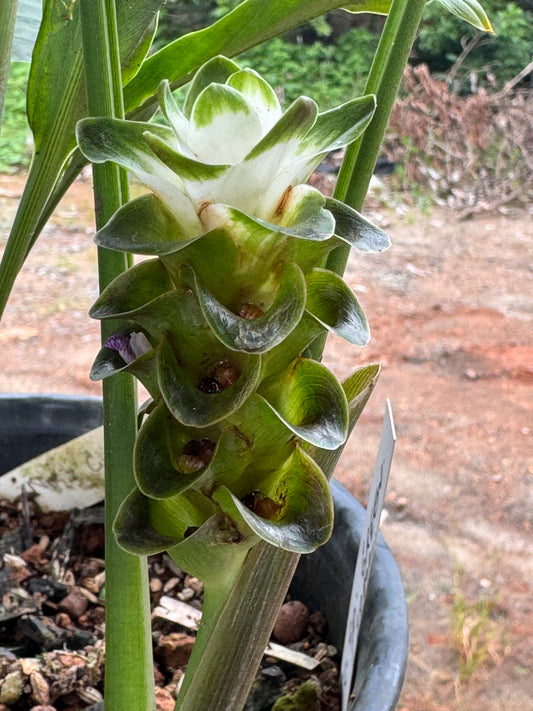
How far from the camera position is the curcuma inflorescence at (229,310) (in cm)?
22

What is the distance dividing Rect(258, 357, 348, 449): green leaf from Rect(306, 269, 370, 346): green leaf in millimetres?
16

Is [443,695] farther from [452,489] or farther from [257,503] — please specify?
[257,503]

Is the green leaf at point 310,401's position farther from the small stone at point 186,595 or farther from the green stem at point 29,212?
the small stone at point 186,595

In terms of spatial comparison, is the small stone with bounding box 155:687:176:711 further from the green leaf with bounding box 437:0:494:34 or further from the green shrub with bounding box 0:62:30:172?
the green shrub with bounding box 0:62:30:172

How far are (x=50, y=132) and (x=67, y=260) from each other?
4.14 feet

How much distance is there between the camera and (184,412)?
0.23 m

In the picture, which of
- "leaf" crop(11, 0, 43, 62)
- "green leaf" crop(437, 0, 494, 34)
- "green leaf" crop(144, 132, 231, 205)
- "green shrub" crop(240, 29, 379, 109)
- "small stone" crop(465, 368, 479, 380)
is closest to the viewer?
"green leaf" crop(144, 132, 231, 205)

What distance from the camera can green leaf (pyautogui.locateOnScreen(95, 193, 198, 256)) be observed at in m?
0.23

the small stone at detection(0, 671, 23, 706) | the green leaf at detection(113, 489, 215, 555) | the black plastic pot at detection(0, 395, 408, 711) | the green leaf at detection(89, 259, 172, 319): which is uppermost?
the green leaf at detection(89, 259, 172, 319)

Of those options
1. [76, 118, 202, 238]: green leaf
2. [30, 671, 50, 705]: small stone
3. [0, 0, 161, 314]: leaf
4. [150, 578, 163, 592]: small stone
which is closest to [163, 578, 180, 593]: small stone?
[150, 578, 163, 592]: small stone

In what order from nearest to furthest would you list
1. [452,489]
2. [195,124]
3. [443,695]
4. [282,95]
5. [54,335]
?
[195,124] < [443,695] < [452,489] < [54,335] < [282,95]

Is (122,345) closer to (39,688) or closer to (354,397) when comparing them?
(354,397)

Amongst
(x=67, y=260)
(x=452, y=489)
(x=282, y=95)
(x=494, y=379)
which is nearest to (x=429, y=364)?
(x=494, y=379)

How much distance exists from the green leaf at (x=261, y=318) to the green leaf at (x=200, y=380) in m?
0.02
